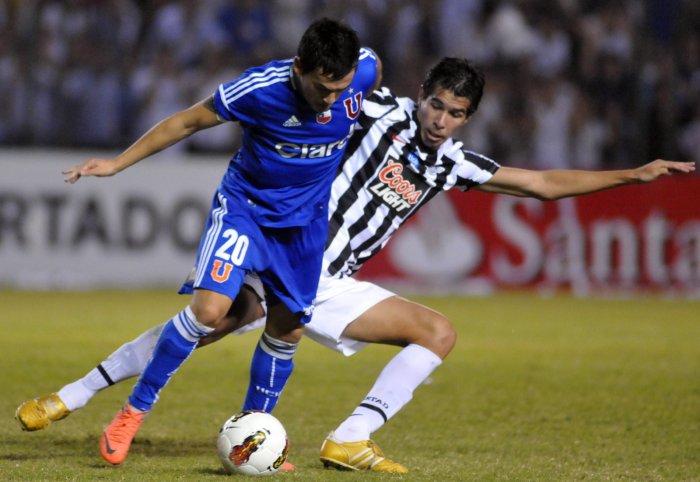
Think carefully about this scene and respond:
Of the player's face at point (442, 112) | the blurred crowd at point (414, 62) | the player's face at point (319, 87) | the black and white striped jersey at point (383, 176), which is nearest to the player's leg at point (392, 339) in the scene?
the black and white striped jersey at point (383, 176)

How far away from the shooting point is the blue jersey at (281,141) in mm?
5211

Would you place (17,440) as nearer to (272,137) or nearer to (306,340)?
(272,137)

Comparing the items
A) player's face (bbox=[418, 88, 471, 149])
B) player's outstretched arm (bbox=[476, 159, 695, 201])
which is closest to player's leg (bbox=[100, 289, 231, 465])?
player's face (bbox=[418, 88, 471, 149])

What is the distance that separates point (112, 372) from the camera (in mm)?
5758

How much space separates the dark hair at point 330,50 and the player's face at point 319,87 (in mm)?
25

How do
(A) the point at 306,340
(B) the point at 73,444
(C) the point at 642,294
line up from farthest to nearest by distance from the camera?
(C) the point at 642,294
(A) the point at 306,340
(B) the point at 73,444

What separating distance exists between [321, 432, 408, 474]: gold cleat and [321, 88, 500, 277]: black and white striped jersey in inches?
38.8

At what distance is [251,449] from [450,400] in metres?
2.76

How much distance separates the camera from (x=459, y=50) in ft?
49.9

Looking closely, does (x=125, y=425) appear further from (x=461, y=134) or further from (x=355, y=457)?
(x=461, y=134)

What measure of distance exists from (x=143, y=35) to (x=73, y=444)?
956 cm

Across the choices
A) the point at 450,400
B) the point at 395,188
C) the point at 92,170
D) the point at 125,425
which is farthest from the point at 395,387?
the point at 450,400

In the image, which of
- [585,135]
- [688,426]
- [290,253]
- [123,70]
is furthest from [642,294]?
[290,253]

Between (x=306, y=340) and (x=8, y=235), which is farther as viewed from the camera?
(x=8, y=235)
